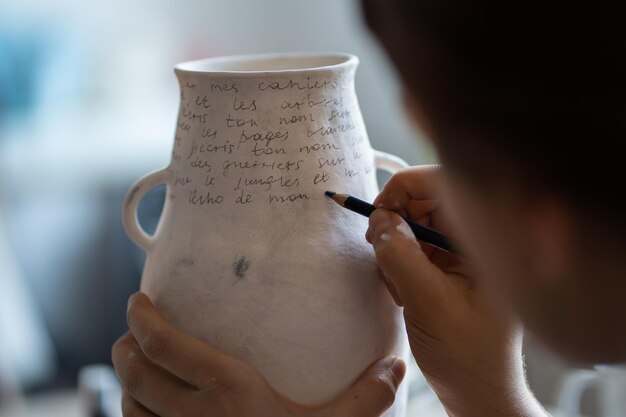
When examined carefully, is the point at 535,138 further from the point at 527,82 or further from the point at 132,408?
the point at 132,408

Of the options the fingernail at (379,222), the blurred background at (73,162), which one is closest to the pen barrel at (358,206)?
the fingernail at (379,222)

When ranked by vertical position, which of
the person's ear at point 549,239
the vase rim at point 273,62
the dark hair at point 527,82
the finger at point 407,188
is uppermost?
the dark hair at point 527,82

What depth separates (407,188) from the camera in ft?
2.29

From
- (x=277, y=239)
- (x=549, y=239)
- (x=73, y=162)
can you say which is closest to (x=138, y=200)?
(x=277, y=239)

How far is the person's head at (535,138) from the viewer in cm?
36

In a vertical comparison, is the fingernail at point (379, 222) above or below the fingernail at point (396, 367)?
above

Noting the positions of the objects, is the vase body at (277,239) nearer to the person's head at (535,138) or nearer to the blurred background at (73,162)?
the person's head at (535,138)

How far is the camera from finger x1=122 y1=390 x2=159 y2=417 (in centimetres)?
68

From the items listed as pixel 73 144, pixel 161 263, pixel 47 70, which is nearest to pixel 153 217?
pixel 73 144

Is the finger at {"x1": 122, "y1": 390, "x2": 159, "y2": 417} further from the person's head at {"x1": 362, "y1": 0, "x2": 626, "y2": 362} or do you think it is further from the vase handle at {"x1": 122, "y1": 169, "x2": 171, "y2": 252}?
the person's head at {"x1": 362, "y1": 0, "x2": 626, "y2": 362}

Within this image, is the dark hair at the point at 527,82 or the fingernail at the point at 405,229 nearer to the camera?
the dark hair at the point at 527,82

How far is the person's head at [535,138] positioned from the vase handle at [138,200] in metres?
0.33

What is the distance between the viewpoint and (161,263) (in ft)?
2.28

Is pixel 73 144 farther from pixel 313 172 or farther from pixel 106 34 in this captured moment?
pixel 313 172
